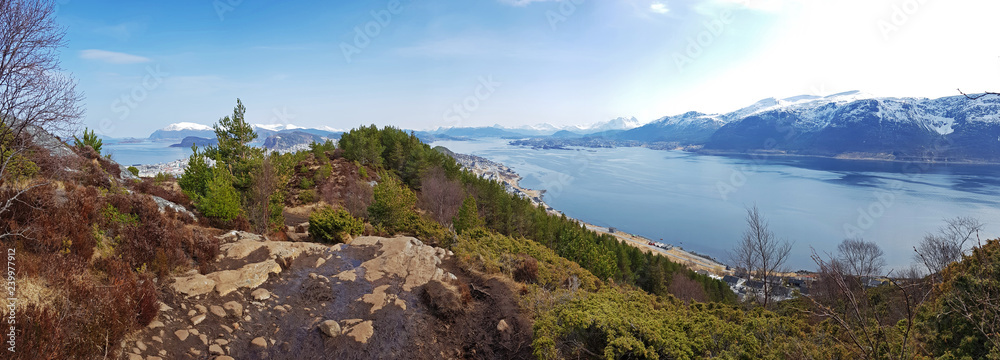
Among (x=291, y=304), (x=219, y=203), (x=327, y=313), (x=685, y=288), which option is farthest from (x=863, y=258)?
(x=219, y=203)

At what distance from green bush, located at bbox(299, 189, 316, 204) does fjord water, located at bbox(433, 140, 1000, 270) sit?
4848cm

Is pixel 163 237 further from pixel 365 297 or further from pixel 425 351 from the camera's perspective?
pixel 425 351

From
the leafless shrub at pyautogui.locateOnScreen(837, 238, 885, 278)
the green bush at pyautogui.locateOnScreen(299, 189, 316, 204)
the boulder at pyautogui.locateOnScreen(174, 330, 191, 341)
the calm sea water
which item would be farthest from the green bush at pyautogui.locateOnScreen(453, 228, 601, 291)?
the calm sea water

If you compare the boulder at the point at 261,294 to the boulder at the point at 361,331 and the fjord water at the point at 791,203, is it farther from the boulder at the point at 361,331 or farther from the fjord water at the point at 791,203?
the fjord water at the point at 791,203

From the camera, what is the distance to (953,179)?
301 ft

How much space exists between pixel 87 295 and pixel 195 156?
11742 millimetres

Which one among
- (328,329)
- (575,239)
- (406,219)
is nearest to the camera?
(328,329)

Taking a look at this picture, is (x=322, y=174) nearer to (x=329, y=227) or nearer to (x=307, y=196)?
(x=307, y=196)

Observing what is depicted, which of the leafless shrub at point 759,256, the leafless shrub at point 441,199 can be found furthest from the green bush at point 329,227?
the leafless shrub at point 759,256

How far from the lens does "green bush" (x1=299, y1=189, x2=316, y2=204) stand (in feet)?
74.9

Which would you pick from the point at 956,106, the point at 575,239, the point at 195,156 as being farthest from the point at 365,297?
the point at 956,106

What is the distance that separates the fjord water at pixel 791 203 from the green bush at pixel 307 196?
48.5 m

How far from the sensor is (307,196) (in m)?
23.0

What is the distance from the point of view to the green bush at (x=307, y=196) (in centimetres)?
2283
